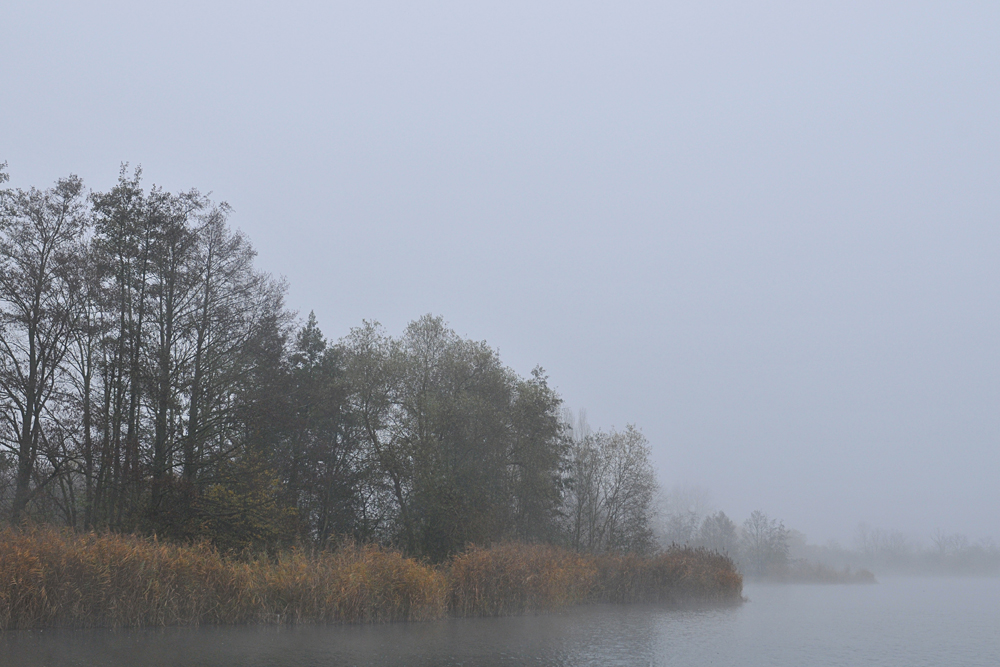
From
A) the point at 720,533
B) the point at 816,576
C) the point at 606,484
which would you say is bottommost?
the point at 816,576

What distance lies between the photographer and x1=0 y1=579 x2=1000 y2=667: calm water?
43.3ft

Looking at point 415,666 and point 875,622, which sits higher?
point 415,666

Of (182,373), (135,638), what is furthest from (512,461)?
(135,638)

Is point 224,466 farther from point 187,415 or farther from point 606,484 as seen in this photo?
point 606,484

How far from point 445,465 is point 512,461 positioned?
5199 millimetres

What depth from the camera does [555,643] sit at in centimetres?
1698

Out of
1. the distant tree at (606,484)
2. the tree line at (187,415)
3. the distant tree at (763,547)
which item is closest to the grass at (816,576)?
the distant tree at (763,547)

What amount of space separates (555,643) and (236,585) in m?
7.76

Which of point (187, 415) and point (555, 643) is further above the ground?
point (187, 415)

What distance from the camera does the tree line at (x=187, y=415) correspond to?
25.0 meters

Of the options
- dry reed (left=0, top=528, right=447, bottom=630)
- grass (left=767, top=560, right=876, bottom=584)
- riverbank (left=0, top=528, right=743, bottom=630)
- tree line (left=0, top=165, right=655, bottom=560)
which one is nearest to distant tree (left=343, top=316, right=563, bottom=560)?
tree line (left=0, top=165, right=655, bottom=560)

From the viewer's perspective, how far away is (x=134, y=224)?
27.2 meters

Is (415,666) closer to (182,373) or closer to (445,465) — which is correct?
(182,373)

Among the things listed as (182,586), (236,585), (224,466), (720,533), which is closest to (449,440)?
(224,466)
